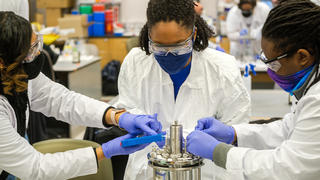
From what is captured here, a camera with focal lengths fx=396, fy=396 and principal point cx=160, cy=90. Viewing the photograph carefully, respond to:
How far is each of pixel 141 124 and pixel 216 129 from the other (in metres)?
0.29

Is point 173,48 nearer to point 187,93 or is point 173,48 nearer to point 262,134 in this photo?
point 187,93

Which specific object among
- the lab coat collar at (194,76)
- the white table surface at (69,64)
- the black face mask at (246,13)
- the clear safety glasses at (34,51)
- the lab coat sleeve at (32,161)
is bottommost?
the white table surface at (69,64)

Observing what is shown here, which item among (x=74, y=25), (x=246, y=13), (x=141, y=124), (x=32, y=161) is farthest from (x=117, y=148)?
(x=74, y=25)

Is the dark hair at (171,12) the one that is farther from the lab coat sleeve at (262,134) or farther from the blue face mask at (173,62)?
the lab coat sleeve at (262,134)

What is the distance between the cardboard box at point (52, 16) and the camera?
6.61m

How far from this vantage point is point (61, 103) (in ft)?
5.98

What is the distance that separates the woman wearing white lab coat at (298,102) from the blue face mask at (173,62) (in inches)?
14.7

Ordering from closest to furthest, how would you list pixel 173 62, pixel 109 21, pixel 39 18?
pixel 173 62 < pixel 39 18 < pixel 109 21

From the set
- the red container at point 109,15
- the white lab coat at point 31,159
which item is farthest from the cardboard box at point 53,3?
the white lab coat at point 31,159

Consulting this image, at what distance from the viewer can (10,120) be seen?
1505 millimetres

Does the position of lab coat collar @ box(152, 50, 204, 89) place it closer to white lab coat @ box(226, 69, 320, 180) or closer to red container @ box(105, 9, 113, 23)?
white lab coat @ box(226, 69, 320, 180)

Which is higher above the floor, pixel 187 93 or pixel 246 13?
pixel 246 13

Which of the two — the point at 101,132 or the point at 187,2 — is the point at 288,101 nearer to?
the point at 101,132

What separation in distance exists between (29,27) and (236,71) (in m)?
0.89
